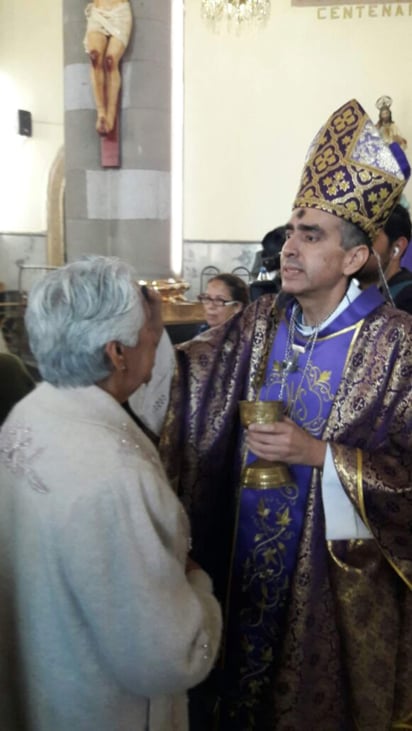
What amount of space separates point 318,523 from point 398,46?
766 centimetres

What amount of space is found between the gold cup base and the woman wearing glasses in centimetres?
205

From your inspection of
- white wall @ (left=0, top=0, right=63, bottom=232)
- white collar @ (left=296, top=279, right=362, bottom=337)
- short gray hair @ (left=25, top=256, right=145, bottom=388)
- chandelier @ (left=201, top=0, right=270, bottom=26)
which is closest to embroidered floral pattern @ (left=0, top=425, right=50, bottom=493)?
short gray hair @ (left=25, top=256, right=145, bottom=388)

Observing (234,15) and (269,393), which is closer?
(269,393)

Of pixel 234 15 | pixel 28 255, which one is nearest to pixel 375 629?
pixel 234 15

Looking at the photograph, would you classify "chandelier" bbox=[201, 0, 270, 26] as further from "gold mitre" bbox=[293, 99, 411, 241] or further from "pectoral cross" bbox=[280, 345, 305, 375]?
"pectoral cross" bbox=[280, 345, 305, 375]

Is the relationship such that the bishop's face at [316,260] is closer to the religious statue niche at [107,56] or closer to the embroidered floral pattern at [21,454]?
the embroidered floral pattern at [21,454]

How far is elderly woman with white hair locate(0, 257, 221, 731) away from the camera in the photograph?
1.20m

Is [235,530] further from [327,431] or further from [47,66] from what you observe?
[47,66]

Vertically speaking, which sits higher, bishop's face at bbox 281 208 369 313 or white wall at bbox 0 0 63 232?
white wall at bbox 0 0 63 232

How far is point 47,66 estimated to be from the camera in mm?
9953

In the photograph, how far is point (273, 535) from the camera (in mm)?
2119

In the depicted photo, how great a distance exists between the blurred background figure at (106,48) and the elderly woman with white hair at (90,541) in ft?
13.0

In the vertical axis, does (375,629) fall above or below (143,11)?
below

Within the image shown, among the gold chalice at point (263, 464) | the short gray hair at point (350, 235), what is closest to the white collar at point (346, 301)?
the short gray hair at point (350, 235)
